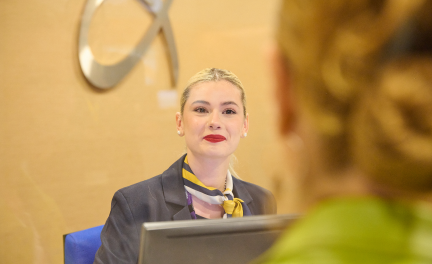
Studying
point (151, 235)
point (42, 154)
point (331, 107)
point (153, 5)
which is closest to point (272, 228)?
point (151, 235)

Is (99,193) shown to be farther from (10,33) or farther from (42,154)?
(10,33)

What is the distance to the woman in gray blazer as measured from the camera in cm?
131

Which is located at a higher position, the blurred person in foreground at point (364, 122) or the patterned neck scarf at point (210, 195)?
the patterned neck scarf at point (210, 195)

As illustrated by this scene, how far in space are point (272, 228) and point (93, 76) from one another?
144 centimetres

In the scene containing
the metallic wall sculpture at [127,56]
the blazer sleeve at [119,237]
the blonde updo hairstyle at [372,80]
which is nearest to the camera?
the blonde updo hairstyle at [372,80]

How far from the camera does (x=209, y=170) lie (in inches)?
56.1

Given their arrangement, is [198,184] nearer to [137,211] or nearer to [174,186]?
[174,186]

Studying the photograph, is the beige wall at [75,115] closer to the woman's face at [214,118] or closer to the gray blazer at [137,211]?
the woman's face at [214,118]

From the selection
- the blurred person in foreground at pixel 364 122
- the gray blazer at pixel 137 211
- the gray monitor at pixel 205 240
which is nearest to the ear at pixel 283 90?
the blurred person in foreground at pixel 364 122

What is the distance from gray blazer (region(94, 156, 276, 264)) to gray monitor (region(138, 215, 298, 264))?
0.59 m

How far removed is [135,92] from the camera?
81.0 inches

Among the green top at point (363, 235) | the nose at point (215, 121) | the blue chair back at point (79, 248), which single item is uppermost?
the nose at point (215, 121)

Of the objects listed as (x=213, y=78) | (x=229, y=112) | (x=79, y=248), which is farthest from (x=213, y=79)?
(x=79, y=248)

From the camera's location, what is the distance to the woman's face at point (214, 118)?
1463 mm
